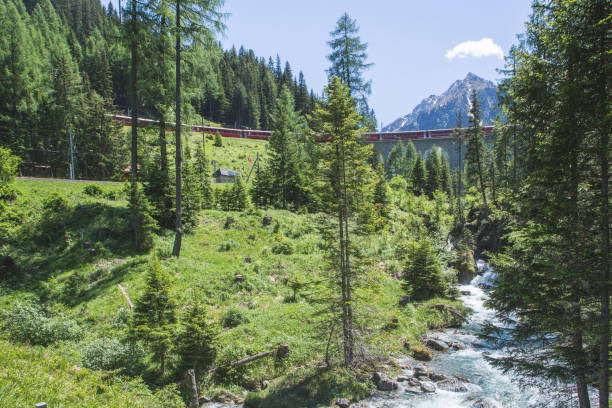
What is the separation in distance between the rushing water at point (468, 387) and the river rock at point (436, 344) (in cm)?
43

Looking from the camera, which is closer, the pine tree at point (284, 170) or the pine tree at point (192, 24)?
the pine tree at point (192, 24)

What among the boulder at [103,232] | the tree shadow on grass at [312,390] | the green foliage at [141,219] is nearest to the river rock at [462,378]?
the tree shadow on grass at [312,390]

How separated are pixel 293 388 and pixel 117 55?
81.1ft

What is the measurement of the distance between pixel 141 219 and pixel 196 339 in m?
9.73

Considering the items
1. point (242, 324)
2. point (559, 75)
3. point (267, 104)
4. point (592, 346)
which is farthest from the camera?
point (267, 104)

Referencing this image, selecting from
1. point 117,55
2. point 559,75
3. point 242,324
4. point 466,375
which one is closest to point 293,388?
point 242,324

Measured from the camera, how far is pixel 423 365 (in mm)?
14438

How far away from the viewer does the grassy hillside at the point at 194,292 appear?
36.7 ft

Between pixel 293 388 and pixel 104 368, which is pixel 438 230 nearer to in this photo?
pixel 293 388

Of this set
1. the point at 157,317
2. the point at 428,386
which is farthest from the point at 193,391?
the point at 428,386

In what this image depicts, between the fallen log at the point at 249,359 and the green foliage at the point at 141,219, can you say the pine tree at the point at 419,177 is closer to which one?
the green foliage at the point at 141,219

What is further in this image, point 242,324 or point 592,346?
point 242,324

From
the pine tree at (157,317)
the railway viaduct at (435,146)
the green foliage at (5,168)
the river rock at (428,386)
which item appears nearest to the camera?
the pine tree at (157,317)

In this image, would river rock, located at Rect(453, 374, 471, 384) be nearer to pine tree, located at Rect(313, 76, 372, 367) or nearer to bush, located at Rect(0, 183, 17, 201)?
pine tree, located at Rect(313, 76, 372, 367)
